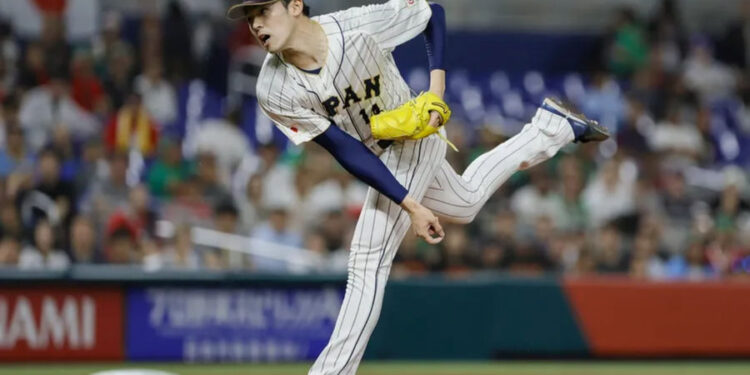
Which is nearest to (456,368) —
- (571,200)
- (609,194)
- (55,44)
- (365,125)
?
(571,200)

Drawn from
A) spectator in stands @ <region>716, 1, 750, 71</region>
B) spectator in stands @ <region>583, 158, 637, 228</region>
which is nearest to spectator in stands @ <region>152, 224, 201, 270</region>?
spectator in stands @ <region>583, 158, 637, 228</region>

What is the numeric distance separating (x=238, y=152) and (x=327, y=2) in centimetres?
252

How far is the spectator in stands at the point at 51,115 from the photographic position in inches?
445

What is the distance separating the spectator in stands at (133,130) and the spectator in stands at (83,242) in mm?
1681

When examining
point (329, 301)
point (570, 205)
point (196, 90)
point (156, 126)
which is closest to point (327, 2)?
point (196, 90)

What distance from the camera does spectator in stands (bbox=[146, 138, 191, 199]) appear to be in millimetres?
10797

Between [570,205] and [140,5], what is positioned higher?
[140,5]

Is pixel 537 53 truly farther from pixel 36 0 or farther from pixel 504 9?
pixel 36 0

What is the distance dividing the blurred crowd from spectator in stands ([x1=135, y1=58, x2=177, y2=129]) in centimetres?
2

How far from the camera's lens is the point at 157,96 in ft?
39.2

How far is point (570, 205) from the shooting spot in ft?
→ 36.2

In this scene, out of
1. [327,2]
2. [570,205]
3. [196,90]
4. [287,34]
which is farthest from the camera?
[327,2]

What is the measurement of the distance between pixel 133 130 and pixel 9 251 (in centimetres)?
217

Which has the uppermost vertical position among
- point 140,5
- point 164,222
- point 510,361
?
point 140,5
